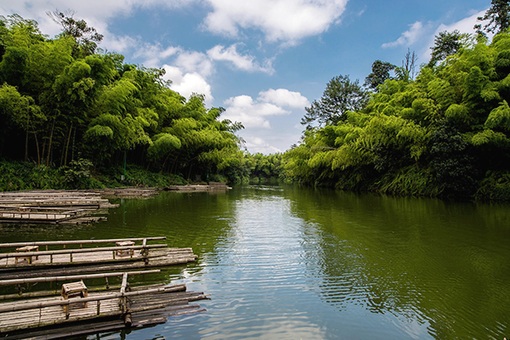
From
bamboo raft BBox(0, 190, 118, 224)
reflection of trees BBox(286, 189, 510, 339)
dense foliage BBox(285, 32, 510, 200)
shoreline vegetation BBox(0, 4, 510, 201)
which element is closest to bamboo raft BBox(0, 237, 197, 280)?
reflection of trees BBox(286, 189, 510, 339)

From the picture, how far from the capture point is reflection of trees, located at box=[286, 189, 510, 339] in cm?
393

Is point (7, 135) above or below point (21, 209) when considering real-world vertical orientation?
above

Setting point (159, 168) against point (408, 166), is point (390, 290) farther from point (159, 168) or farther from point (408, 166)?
point (159, 168)

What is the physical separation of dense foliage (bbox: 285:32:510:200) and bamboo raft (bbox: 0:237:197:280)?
1773 centimetres

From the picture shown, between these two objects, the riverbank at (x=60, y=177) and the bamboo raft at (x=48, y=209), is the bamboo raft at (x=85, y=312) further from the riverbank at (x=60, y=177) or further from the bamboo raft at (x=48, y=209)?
the riverbank at (x=60, y=177)

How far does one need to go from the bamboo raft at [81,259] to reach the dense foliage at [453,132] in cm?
1773

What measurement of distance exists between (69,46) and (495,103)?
79.5 feet

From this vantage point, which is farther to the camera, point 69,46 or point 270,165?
point 270,165

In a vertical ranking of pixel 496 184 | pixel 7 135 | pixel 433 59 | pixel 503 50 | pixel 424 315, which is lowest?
pixel 424 315

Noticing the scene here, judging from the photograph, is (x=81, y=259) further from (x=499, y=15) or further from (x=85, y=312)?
(x=499, y=15)

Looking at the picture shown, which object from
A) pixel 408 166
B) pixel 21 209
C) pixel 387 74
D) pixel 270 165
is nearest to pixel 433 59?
pixel 387 74

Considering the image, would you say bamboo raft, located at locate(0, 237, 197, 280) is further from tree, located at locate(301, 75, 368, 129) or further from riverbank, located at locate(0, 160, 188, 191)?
tree, located at locate(301, 75, 368, 129)

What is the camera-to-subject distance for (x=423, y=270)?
5.58 m

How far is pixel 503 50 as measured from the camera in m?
15.7
